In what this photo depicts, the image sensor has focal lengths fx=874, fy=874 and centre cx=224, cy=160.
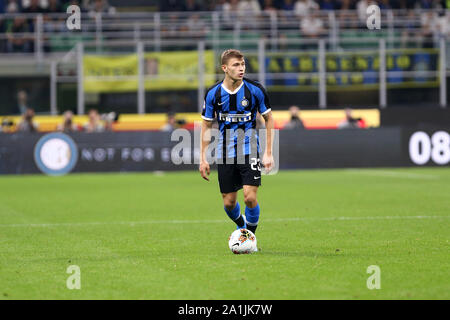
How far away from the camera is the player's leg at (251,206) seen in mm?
9086

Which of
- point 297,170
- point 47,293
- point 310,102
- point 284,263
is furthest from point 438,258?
point 310,102

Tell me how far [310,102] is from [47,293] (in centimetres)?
2219

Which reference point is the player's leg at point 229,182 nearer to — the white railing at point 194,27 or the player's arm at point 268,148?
the player's arm at point 268,148

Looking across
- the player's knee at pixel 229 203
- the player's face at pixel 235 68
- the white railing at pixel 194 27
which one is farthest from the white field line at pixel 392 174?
the player's face at pixel 235 68

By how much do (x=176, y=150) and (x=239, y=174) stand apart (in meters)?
16.4

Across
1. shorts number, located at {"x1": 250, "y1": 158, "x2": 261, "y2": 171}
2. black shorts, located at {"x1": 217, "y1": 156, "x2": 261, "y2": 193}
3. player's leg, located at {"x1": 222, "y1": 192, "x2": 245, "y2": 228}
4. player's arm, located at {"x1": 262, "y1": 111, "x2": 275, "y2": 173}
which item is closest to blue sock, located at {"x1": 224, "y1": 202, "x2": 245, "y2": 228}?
player's leg, located at {"x1": 222, "y1": 192, "x2": 245, "y2": 228}

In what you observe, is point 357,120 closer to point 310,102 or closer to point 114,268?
point 310,102

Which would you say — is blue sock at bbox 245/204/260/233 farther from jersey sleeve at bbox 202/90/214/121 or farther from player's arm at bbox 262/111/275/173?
jersey sleeve at bbox 202/90/214/121

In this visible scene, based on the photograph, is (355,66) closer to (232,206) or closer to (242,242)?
(232,206)

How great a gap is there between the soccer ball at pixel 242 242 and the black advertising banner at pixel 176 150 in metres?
15.9

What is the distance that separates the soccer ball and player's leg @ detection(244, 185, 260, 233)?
0.32m

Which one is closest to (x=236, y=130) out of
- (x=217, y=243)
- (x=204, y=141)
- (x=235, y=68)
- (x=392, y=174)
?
(x=204, y=141)
